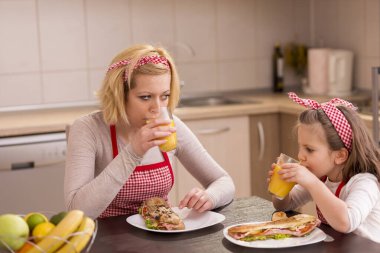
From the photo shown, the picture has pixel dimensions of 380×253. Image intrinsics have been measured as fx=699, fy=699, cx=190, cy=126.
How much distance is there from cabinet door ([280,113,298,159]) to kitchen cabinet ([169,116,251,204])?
8.2 inches

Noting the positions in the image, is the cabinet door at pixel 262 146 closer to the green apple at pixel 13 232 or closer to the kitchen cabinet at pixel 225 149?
the kitchen cabinet at pixel 225 149

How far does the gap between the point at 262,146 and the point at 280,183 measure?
2.04 meters

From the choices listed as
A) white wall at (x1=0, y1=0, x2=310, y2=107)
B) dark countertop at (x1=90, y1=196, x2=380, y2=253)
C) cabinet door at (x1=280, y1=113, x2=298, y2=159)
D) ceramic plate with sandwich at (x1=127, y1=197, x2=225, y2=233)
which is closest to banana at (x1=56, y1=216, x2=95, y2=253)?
dark countertop at (x1=90, y1=196, x2=380, y2=253)

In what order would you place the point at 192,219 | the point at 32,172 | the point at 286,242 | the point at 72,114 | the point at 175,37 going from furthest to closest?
the point at 175,37, the point at 72,114, the point at 32,172, the point at 192,219, the point at 286,242

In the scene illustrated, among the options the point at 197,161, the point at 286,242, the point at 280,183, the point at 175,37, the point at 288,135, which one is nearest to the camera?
the point at 286,242

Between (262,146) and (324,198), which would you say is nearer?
(324,198)

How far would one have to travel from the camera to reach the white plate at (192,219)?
1936 mm

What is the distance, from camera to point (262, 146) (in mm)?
3934

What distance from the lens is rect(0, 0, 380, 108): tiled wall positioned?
3924mm

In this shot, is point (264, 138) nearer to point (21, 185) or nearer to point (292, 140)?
point (292, 140)

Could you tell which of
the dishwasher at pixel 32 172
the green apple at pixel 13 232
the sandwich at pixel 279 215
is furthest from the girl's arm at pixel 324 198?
the dishwasher at pixel 32 172

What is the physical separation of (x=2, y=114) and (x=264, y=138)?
1475 mm

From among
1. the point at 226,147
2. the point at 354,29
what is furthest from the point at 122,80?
the point at 354,29

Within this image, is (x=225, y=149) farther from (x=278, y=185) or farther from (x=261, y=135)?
(x=278, y=185)
